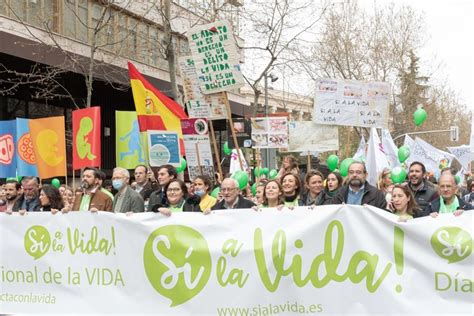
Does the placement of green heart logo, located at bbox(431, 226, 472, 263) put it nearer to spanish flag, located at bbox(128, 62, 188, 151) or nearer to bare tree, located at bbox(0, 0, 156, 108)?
spanish flag, located at bbox(128, 62, 188, 151)

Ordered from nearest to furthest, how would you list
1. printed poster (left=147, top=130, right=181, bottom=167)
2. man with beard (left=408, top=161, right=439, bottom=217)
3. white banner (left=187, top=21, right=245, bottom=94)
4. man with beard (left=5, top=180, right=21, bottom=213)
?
man with beard (left=408, top=161, right=439, bottom=217) < man with beard (left=5, top=180, right=21, bottom=213) < white banner (left=187, top=21, right=245, bottom=94) < printed poster (left=147, top=130, right=181, bottom=167)

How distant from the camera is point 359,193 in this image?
6.81 metres

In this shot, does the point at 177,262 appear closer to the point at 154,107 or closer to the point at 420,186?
the point at 420,186

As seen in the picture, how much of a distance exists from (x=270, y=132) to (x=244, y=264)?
548 cm

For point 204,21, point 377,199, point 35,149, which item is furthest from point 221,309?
point 204,21

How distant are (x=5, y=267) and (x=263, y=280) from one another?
2737 mm

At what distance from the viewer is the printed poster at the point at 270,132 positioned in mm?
11062

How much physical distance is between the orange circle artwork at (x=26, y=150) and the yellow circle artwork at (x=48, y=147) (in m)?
0.82

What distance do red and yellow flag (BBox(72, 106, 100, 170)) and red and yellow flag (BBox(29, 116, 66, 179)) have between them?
0.45 meters

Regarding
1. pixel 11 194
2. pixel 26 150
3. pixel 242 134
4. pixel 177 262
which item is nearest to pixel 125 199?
pixel 177 262

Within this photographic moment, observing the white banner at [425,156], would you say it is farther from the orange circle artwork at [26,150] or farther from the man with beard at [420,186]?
the orange circle artwork at [26,150]

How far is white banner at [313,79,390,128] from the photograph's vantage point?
9.87m

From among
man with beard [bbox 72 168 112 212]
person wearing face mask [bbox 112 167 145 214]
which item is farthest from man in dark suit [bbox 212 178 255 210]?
man with beard [bbox 72 168 112 212]

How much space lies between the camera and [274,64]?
21.5 m
